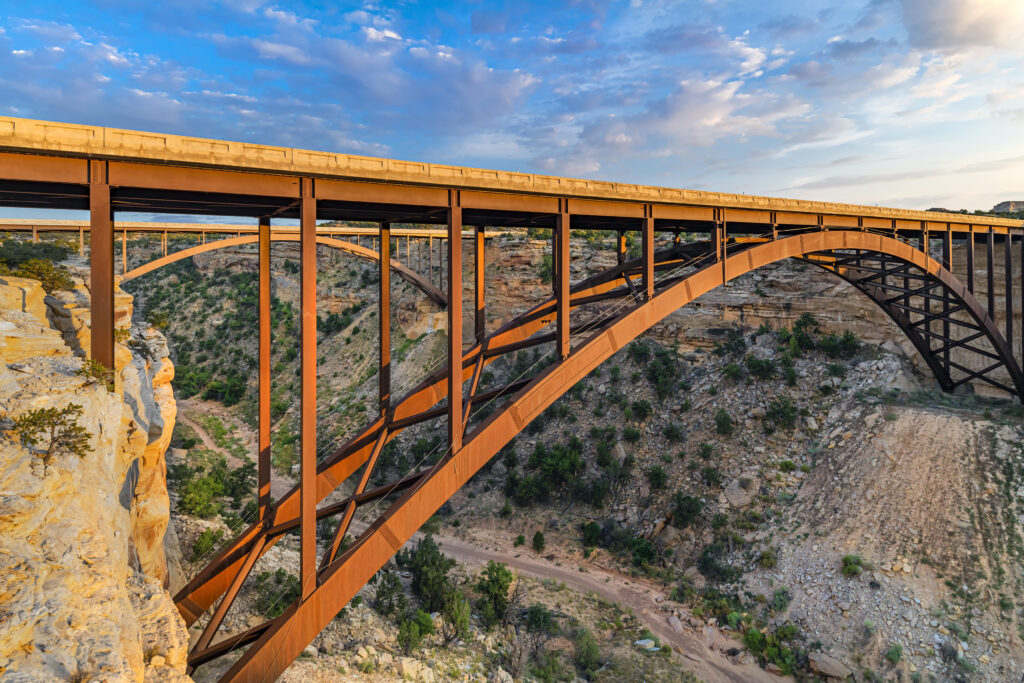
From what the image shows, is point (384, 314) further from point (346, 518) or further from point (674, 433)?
point (674, 433)

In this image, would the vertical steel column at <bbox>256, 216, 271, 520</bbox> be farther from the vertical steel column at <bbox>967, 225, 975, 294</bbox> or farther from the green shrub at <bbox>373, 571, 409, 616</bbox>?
the vertical steel column at <bbox>967, 225, 975, 294</bbox>

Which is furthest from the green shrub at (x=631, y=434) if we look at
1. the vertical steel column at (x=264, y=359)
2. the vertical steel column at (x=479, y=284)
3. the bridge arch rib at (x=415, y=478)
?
the vertical steel column at (x=264, y=359)

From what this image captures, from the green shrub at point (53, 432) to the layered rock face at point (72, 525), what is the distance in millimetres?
57

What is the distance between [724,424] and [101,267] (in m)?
22.7

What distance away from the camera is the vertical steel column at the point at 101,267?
634cm

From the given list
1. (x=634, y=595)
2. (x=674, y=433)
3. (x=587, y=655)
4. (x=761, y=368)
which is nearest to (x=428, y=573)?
(x=587, y=655)

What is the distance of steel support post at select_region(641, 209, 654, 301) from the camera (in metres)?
11.5

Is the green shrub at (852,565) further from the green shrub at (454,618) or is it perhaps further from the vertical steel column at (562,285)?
the vertical steel column at (562,285)

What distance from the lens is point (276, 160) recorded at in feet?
24.8

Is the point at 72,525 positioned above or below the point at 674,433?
above

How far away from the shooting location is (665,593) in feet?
59.9

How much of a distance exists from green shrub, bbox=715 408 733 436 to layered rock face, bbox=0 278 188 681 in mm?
21098

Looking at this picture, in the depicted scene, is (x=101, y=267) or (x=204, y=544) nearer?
(x=101, y=267)

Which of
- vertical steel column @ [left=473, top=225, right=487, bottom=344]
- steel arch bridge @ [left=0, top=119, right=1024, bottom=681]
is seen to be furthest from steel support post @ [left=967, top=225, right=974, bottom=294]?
vertical steel column @ [left=473, top=225, right=487, bottom=344]
